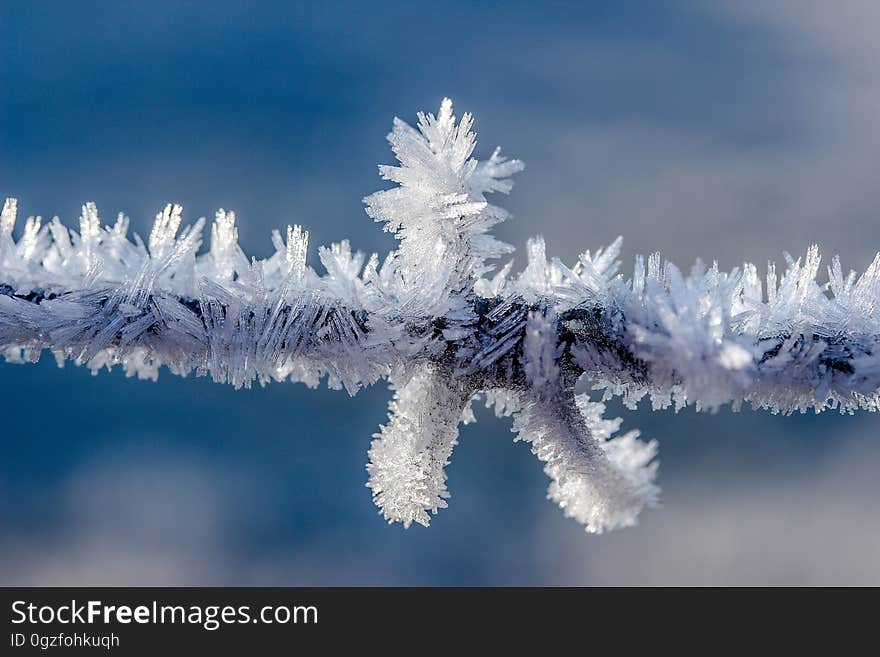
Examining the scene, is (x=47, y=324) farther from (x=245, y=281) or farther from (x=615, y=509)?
(x=615, y=509)

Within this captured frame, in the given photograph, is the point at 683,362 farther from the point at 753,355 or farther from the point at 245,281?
the point at 245,281

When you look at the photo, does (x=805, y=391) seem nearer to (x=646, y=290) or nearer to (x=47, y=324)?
(x=646, y=290)

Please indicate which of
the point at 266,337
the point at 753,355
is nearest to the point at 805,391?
the point at 753,355

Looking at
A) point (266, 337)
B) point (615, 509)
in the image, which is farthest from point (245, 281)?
point (615, 509)

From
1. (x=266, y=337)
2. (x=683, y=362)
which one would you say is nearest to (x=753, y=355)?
(x=683, y=362)
